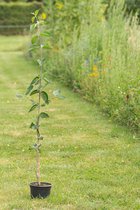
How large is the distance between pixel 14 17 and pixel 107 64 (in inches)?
1012

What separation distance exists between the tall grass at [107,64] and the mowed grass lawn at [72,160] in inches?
11.1

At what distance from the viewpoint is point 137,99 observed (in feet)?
28.4

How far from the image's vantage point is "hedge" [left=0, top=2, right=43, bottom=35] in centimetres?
3516

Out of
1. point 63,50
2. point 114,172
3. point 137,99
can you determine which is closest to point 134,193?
point 114,172

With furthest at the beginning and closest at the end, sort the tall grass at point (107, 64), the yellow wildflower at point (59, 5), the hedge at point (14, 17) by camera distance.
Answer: the hedge at point (14, 17), the yellow wildflower at point (59, 5), the tall grass at point (107, 64)

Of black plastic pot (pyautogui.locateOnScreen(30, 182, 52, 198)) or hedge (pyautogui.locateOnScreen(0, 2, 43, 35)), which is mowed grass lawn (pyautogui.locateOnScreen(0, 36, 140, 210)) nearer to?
black plastic pot (pyautogui.locateOnScreen(30, 182, 52, 198))

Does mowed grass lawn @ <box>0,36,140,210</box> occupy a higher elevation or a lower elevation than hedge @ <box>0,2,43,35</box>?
higher

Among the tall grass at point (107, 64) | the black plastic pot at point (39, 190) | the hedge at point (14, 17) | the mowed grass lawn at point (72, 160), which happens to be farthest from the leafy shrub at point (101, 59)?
the hedge at point (14, 17)

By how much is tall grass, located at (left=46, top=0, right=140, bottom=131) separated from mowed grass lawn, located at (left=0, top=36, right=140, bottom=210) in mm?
282

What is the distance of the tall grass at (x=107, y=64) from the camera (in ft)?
29.7

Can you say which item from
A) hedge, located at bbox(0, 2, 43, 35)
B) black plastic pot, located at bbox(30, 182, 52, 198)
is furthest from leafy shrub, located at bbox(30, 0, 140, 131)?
hedge, located at bbox(0, 2, 43, 35)

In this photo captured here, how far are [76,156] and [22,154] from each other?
63 cm

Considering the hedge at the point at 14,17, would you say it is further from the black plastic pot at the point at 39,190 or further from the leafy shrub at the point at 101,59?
the black plastic pot at the point at 39,190

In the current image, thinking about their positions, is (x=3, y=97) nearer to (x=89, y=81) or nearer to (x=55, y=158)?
(x=89, y=81)
